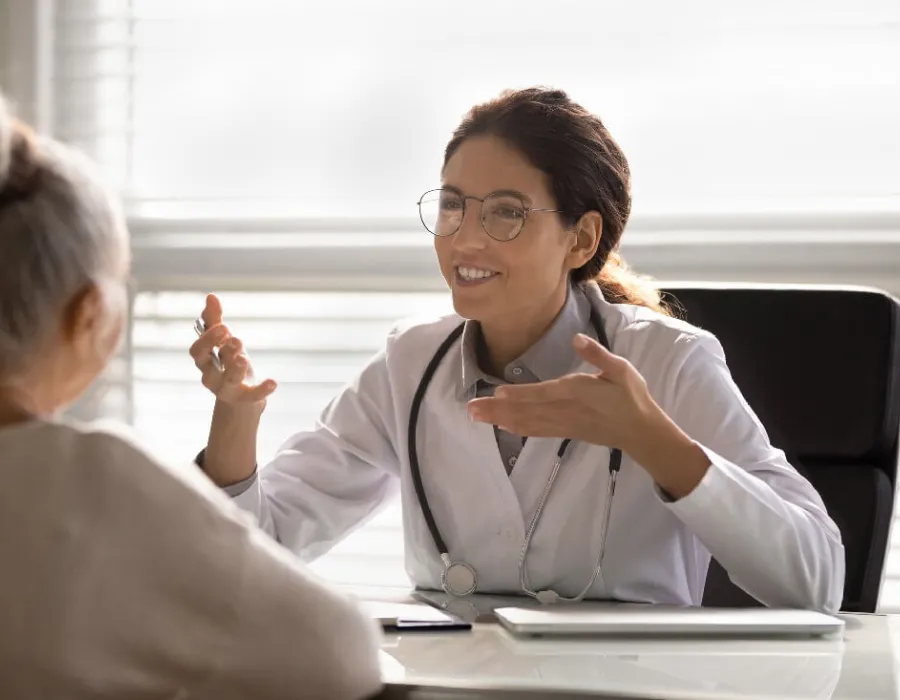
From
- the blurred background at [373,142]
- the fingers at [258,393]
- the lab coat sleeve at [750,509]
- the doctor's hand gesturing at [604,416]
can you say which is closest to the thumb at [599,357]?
the doctor's hand gesturing at [604,416]

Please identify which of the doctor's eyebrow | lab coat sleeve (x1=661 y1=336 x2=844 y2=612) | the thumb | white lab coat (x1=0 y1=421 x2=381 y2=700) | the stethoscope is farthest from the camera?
the doctor's eyebrow

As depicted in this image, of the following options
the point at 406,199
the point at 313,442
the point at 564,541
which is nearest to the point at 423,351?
the point at 313,442

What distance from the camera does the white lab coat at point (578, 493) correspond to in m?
1.58

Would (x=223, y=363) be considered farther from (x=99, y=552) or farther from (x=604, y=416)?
(x=99, y=552)

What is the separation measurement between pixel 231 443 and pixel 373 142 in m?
1.26

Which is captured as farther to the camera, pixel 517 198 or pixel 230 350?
pixel 517 198

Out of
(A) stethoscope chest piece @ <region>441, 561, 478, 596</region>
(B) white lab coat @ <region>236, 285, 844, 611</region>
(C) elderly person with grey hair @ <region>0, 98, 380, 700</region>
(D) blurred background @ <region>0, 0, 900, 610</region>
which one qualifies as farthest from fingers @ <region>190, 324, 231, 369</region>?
(D) blurred background @ <region>0, 0, 900, 610</region>

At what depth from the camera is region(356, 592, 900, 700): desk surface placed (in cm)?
102

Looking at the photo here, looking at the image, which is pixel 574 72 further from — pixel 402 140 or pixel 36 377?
pixel 36 377

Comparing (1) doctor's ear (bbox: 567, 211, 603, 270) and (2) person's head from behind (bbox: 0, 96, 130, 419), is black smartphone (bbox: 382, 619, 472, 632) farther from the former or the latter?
(1) doctor's ear (bbox: 567, 211, 603, 270)

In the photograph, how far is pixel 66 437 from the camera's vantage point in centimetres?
95

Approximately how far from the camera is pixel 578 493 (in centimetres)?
175

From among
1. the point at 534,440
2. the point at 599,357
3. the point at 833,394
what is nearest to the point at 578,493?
the point at 534,440

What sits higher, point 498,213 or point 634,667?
point 498,213
